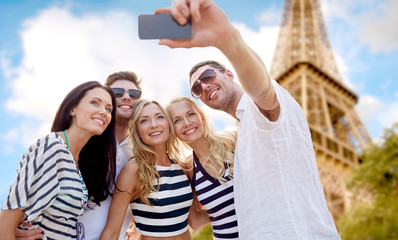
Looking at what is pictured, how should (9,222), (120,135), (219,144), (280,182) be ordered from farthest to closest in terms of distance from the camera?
(120,135) < (219,144) < (9,222) < (280,182)

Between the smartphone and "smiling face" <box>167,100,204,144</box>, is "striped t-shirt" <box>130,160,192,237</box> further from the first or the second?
the smartphone

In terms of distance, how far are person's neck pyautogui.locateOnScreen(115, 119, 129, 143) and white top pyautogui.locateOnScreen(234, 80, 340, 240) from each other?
1984mm

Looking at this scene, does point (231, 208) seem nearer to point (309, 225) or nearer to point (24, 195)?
point (309, 225)

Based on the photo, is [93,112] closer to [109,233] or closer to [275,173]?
[109,233]

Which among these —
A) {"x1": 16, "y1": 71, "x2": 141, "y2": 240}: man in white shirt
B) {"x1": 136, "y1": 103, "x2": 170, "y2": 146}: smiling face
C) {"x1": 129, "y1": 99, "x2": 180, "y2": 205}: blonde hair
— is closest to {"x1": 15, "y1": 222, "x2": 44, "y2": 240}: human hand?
{"x1": 16, "y1": 71, "x2": 141, "y2": 240}: man in white shirt

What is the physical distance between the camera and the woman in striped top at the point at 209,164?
2.47 metres

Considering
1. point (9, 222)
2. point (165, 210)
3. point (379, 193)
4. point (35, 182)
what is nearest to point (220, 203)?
point (165, 210)

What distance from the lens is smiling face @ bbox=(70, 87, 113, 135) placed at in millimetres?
2352

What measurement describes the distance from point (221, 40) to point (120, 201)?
1.79 meters

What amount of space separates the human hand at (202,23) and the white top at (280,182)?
0.50 metres

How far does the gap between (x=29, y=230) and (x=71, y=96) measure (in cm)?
102

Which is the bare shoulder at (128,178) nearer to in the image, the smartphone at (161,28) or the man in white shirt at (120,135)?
the man in white shirt at (120,135)

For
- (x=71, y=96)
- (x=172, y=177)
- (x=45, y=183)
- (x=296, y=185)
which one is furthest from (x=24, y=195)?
(x=296, y=185)

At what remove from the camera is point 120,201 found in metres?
2.53
